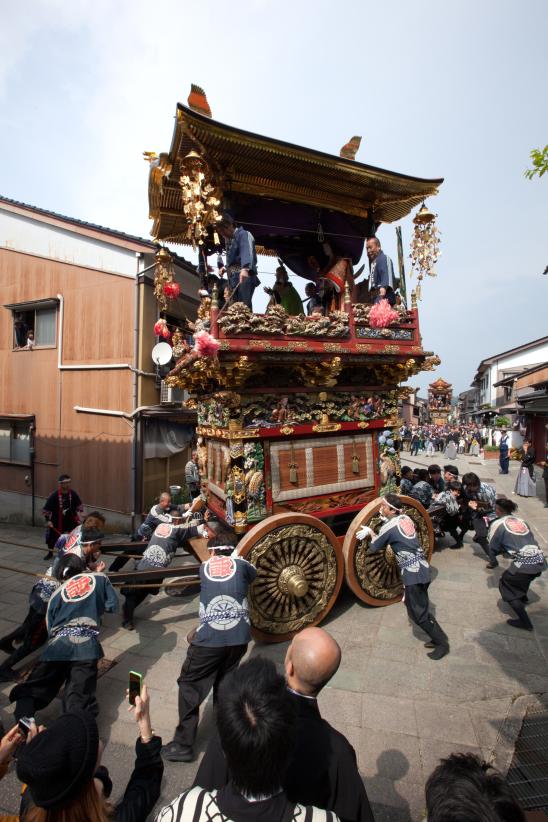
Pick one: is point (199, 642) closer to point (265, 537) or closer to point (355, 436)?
point (265, 537)

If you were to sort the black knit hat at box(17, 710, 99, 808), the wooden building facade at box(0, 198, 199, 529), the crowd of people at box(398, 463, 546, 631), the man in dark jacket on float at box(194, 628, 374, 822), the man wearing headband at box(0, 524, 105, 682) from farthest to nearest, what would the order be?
the wooden building facade at box(0, 198, 199, 529) < the crowd of people at box(398, 463, 546, 631) < the man wearing headband at box(0, 524, 105, 682) < the man in dark jacket on float at box(194, 628, 374, 822) < the black knit hat at box(17, 710, 99, 808)

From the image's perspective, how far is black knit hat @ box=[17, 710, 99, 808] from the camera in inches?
65.0

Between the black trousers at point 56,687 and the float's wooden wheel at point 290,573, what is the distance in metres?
1.79

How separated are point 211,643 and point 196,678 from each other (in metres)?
0.34

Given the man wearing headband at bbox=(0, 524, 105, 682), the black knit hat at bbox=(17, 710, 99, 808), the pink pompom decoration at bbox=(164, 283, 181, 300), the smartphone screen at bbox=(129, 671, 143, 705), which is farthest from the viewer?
the pink pompom decoration at bbox=(164, 283, 181, 300)

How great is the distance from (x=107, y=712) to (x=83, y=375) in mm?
9920

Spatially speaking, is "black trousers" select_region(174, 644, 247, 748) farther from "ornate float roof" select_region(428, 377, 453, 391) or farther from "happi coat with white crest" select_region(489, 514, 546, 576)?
"ornate float roof" select_region(428, 377, 453, 391)

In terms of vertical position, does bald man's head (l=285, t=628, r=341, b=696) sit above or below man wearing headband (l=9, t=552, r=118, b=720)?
above

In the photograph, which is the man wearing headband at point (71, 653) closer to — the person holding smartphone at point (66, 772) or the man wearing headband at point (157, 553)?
the man wearing headband at point (157, 553)

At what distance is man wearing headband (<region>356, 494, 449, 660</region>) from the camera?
4.90 m

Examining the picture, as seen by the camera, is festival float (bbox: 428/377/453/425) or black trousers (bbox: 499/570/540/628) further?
Answer: festival float (bbox: 428/377/453/425)

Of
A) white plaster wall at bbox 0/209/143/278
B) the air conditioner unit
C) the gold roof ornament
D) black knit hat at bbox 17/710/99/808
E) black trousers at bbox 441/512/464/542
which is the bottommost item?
black trousers at bbox 441/512/464/542

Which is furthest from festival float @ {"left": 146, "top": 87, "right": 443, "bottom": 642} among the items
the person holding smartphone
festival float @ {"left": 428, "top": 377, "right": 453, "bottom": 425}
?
festival float @ {"left": 428, "top": 377, "right": 453, "bottom": 425}

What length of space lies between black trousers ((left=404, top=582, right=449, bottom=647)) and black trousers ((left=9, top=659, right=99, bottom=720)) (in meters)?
3.49
